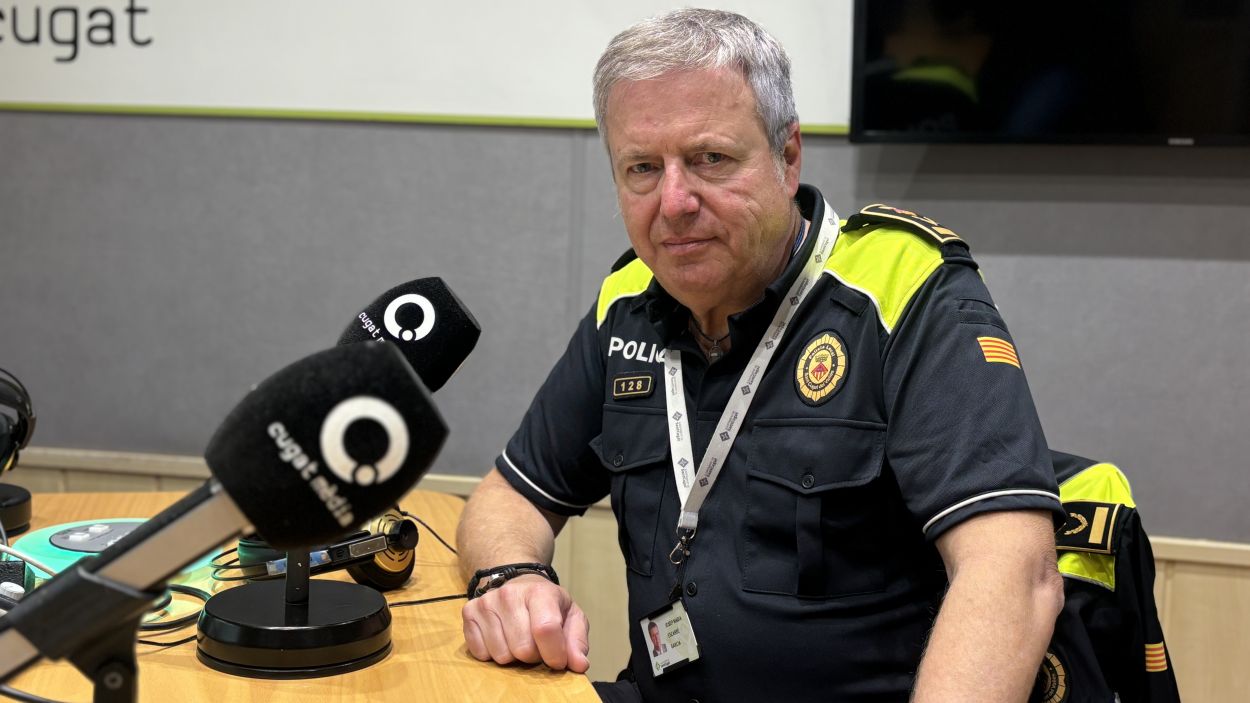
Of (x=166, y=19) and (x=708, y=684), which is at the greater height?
(x=166, y=19)

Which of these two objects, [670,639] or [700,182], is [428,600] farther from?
[700,182]

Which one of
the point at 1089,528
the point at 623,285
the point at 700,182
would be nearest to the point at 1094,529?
the point at 1089,528

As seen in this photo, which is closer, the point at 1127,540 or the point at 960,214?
the point at 1127,540

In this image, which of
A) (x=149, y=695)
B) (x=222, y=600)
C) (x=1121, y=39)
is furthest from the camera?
(x=1121, y=39)

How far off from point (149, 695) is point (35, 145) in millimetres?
2448

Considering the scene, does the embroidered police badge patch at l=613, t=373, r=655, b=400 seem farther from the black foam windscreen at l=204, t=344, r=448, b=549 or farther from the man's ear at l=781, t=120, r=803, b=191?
the black foam windscreen at l=204, t=344, r=448, b=549

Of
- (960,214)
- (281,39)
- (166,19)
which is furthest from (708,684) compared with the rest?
(166,19)

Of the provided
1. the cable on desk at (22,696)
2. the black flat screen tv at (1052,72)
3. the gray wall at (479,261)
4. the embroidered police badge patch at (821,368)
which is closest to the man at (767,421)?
the embroidered police badge patch at (821,368)

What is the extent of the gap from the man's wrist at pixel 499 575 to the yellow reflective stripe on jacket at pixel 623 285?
495mm

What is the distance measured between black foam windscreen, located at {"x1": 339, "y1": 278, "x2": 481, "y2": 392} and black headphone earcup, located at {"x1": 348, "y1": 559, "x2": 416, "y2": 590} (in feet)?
0.92

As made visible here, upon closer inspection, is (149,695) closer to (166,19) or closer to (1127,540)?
(1127,540)

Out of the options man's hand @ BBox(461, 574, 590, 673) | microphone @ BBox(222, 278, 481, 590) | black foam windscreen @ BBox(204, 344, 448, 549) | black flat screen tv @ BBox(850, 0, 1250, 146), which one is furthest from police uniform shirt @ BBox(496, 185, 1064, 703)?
black flat screen tv @ BBox(850, 0, 1250, 146)

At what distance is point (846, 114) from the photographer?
294 centimetres

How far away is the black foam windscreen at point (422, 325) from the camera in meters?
1.51
